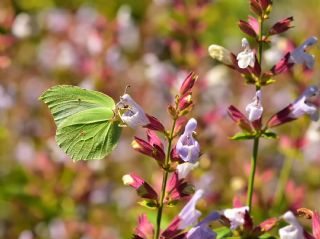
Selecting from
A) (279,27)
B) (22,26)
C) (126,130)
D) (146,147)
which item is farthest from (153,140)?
(126,130)

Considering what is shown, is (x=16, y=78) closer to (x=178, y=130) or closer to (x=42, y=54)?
(x=42, y=54)

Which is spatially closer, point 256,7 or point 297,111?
point 256,7

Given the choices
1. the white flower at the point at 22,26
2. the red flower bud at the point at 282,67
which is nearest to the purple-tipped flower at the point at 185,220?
the red flower bud at the point at 282,67

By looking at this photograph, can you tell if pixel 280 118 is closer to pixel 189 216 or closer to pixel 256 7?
pixel 256 7

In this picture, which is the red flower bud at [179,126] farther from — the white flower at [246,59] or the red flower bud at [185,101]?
the white flower at [246,59]

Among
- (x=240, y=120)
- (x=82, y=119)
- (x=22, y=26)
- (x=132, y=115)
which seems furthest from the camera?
(x=22, y=26)

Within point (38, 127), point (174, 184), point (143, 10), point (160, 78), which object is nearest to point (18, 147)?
point (38, 127)
